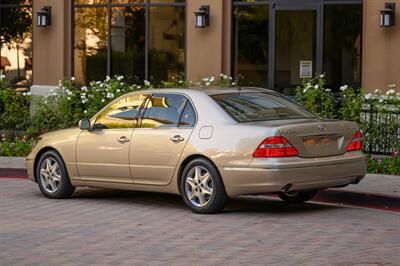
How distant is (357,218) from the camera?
1111 cm

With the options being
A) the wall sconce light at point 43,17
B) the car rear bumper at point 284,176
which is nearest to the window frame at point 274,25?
the wall sconce light at point 43,17

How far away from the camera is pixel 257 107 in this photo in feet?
38.8

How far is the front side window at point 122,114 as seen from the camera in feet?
41.0

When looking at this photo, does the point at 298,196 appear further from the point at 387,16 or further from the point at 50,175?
the point at 387,16

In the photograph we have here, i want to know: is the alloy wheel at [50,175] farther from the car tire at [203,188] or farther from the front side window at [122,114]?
the car tire at [203,188]

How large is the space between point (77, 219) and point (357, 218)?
3.23 meters

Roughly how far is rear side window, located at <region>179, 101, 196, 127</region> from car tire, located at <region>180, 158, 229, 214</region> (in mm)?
529

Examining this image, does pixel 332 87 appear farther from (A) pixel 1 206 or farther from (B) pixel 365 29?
(A) pixel 1 206

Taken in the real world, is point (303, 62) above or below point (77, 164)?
above

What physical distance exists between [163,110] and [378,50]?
813 cm

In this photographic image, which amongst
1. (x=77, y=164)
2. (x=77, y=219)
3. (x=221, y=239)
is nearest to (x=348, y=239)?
(x=221, y=239)

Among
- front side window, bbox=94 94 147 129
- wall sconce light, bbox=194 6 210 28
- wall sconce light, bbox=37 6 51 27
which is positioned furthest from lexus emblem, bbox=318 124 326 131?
wall sconce light, bbox=37 6 51 27

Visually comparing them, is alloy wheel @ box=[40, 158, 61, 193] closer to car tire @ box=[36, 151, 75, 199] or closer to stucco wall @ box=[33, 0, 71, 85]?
car tire @ box=[36, 151, 75, 199]

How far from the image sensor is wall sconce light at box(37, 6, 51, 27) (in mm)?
22922
